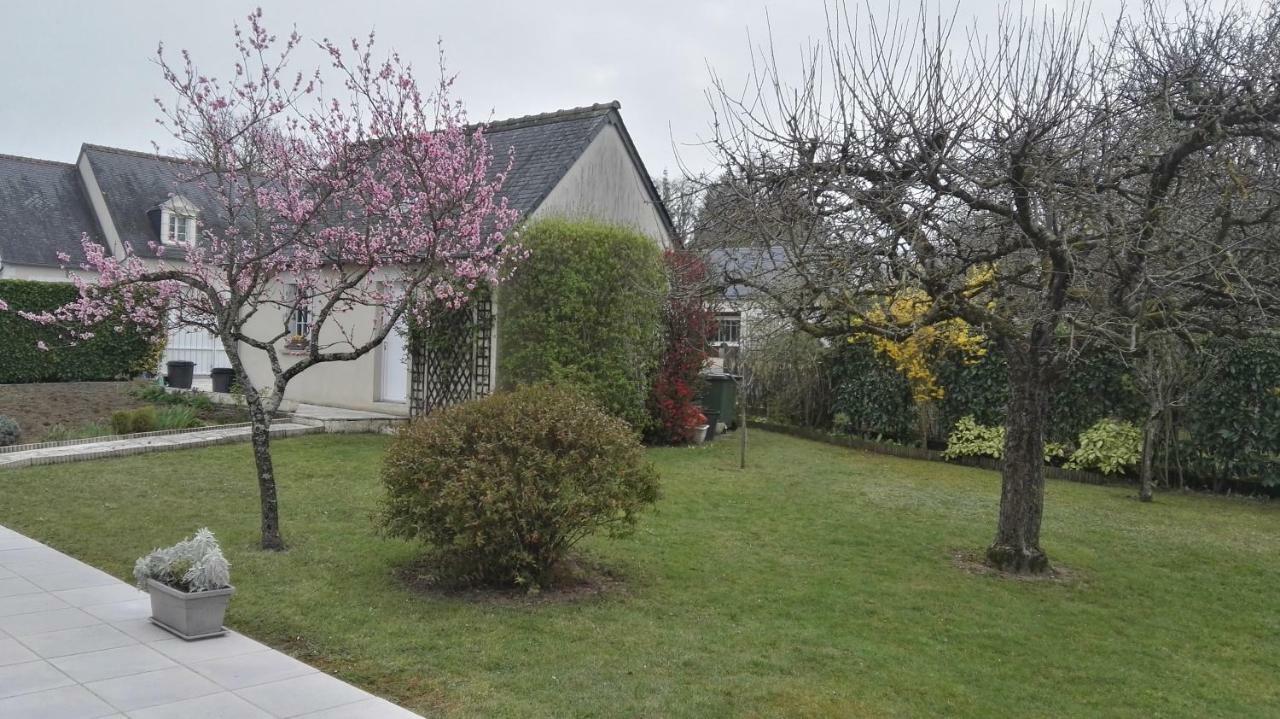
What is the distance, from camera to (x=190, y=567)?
5547 mm

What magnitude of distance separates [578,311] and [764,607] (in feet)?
24.7

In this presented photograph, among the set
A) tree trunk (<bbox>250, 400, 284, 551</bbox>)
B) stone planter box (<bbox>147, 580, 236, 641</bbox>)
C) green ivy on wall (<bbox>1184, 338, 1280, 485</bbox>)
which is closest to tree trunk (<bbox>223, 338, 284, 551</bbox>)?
tree trunk (<bbox>250, 400, 284, 551</bbox>)

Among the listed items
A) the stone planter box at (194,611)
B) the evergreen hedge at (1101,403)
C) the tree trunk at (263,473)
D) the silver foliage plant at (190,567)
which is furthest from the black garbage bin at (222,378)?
the stone planter box at (194,611)

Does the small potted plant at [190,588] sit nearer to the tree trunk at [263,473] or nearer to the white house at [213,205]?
the tree trunk at [263,473]

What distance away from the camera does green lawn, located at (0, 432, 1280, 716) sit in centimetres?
488

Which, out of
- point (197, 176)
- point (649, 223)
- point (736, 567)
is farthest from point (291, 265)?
point (649, 223)

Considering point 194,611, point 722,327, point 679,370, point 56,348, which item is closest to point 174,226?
point 56,348

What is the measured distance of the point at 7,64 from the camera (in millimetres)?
8953

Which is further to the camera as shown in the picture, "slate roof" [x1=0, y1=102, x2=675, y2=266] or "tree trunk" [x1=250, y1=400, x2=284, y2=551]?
"slate roof" [x1=0, y1=102, x2=675, y2=266]

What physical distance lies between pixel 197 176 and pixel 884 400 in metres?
11.7

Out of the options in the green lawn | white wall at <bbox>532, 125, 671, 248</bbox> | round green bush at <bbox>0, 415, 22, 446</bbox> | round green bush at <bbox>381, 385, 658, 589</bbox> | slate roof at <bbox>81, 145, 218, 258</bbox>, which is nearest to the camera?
the green lawn

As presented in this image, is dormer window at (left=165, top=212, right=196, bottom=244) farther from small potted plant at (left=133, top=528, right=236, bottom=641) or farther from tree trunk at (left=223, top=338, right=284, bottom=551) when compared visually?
small potted plant at (left=133, top=528, right=236, bottom=641)

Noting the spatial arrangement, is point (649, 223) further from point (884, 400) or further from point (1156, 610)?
point (1156, 610)


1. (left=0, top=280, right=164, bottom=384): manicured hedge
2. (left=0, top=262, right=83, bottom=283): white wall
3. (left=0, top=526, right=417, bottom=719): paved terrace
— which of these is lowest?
(left=0, top=526, right=417, bottom=719): paved terrace
